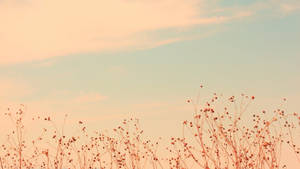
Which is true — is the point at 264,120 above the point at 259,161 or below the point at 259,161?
above

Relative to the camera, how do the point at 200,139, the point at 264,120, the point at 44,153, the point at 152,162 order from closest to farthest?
the point at 200,139 → the point at 264,120 → the point at 152,162 → the point at 44,153

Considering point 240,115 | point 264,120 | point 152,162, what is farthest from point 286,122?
point 152,162

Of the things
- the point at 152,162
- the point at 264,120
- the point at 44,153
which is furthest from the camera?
the point at 44,153

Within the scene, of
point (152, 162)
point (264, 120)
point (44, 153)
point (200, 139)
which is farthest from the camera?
point (44, 153)

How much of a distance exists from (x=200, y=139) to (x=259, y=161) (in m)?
1.19

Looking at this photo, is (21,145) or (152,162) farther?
(21,145)

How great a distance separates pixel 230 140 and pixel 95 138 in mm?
3765

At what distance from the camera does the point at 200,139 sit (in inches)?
335

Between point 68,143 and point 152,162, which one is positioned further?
point 68,143

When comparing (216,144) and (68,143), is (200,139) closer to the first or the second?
(216,144)

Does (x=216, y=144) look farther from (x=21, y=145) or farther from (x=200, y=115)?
(x=21, y=145)

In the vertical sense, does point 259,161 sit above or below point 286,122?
below

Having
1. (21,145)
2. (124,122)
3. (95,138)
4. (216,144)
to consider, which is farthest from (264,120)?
(21,145)

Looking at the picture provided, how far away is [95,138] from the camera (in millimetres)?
11352
